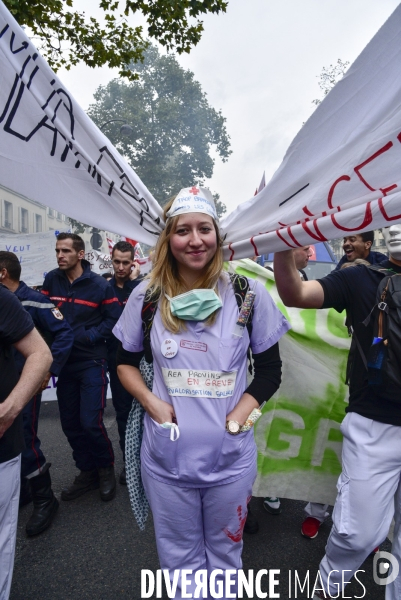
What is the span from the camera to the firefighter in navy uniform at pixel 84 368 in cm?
345

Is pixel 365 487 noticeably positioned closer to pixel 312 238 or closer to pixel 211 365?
pixel 211 365

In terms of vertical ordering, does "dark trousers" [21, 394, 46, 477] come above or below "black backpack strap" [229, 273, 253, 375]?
below

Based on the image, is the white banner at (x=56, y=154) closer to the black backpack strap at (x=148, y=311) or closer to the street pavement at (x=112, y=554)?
the black backpack strap at (x=148, y=311)

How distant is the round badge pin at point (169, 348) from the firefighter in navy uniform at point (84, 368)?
1962 millimetres

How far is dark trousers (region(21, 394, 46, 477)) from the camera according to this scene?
9.90ft

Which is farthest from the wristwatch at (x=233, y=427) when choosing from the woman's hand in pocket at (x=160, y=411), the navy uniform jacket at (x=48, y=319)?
the navy uniform jacket at (x=48, y=319)

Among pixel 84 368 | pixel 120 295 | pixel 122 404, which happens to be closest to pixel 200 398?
pixel 84 368

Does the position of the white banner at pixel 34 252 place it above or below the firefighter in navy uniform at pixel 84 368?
above

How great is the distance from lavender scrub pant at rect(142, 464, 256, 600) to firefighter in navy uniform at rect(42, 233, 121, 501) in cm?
178

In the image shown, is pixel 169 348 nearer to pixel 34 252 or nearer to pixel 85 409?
pixel 85 409

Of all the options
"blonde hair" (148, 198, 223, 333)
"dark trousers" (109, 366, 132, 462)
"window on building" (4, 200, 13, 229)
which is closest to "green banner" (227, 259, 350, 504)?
"blonde hair" (148, 198, 223, 333)

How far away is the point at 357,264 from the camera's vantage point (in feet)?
7.47

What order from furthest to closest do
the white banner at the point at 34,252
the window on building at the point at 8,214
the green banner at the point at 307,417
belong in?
1. the window on building at the point at 8,214
2. the white banner at the point at 34,252
3. the green banner at the point at 307,417

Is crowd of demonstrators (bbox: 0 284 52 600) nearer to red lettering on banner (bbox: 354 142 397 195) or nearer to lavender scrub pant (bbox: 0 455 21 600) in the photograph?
lavender scrub pant (bbox: 0 455 21 600)
